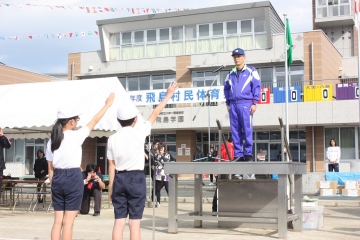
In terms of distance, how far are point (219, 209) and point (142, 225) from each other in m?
1.54

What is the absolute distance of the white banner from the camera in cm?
2948

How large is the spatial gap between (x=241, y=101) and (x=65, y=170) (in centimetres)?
438

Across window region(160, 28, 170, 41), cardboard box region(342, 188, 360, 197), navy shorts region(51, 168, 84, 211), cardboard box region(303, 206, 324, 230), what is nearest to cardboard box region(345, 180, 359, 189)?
cardboard box region(342, 188, 360, 197)

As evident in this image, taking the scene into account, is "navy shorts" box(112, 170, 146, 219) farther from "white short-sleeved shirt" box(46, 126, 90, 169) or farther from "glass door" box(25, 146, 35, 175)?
"glass door" box(25, 146, 35, 175)

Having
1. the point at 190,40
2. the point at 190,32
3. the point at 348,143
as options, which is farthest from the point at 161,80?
the point at 348,143

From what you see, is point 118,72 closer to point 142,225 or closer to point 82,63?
point 82,63

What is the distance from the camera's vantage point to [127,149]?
583 centimetres

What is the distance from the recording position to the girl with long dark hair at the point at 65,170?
5879 mm

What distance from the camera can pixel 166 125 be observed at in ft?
117

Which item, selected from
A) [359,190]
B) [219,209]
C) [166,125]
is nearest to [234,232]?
[219,209]

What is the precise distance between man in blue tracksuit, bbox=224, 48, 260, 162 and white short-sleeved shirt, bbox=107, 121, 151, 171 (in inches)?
153

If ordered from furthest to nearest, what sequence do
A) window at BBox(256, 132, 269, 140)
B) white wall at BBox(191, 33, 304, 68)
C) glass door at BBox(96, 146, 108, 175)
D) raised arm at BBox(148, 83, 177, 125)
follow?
glass door at BBox(96, 146, 108, 175)
window at BBox(256, 132, 269, 140)
white wall at BBox(191, 33, 304, 68)
raised arm at BBox(148, 83, 177, 125)

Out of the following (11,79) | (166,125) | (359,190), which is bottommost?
(359,190)

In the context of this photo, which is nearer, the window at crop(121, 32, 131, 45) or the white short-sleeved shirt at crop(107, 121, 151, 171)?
the white short-sleeved shirt at crop(107, 121, 151, 171)
